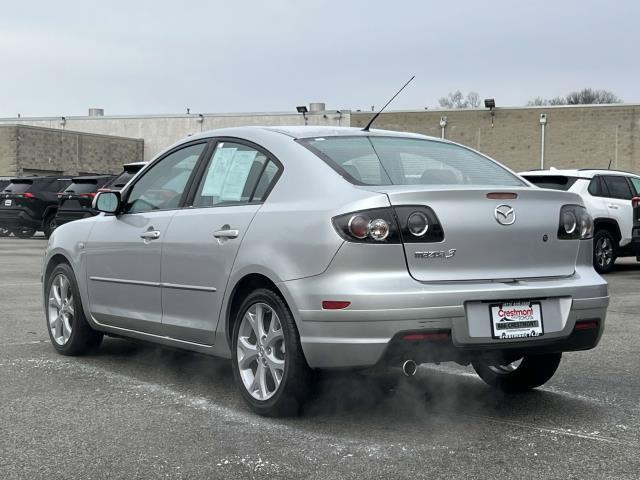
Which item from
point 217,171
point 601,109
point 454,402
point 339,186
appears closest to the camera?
point 339,186

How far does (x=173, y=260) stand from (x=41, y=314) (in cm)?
416

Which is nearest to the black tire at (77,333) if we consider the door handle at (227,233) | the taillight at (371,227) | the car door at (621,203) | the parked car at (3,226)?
the door handle at (227,233)

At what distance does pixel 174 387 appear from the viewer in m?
5.89

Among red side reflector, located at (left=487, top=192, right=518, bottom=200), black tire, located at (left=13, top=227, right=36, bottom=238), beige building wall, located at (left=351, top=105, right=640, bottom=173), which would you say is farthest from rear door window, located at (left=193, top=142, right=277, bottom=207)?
beige building wall, located at (left=351, top=105, right=640, bottom=173)

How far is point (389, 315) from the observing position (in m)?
4.50

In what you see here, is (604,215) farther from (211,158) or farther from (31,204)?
(31,204)

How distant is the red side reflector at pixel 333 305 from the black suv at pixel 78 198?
1926 centimetres

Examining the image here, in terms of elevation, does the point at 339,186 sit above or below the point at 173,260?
above

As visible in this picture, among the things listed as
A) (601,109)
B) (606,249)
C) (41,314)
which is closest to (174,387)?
(41,314)

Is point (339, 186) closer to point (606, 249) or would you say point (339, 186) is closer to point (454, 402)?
point (454, 402)

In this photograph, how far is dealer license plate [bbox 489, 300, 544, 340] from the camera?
15.4 ft

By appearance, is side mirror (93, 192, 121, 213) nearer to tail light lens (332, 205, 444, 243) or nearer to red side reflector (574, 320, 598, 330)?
tail light lens (332, 205, 444, 243)

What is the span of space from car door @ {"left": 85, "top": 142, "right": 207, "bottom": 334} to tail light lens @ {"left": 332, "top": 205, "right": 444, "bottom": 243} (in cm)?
171

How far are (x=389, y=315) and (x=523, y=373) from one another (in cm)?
154
